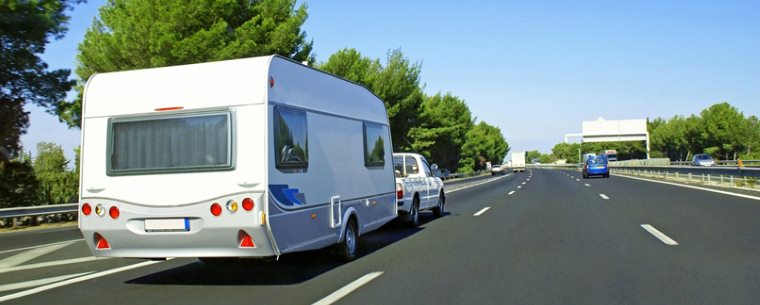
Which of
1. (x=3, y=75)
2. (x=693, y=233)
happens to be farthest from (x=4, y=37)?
(x=693, y=233)

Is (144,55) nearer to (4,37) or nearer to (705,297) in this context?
(4,37)

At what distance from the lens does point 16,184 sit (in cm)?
1844

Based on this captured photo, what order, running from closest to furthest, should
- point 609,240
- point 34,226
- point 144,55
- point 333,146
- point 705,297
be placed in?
point 705,297 < point 333,146 < point 609,240 < point 34,226 < point 144,55

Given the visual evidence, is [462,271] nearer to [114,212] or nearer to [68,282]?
[114,212]

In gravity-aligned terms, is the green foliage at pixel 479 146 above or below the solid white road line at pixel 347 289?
above

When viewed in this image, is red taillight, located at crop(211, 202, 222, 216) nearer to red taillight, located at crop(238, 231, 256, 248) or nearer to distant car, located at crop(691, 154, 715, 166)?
red taillight, located at crop(238, 231, 256, 248)

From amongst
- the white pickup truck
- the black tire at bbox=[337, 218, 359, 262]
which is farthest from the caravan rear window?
the white pickup truck

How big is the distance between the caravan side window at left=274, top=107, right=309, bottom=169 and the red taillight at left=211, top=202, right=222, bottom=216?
75cm

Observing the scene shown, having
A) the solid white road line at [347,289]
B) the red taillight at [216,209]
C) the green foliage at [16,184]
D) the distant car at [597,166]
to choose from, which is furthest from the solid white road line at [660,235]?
the distant car at [597,166]

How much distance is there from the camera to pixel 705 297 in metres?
5.66

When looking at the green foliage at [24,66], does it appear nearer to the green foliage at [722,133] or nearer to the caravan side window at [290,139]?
the caravan side window at [290,139]

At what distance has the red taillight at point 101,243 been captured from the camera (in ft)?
22.4

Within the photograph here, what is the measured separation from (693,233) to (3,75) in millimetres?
20580

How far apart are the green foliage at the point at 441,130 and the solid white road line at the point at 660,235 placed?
39.9 m
